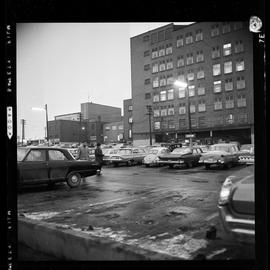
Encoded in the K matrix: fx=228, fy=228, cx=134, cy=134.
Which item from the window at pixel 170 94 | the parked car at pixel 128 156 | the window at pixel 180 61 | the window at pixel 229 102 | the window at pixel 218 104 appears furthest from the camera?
the window at pixel 170 94

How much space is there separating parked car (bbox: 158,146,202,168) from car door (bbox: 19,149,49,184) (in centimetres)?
692

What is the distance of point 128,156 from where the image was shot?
1381 cm

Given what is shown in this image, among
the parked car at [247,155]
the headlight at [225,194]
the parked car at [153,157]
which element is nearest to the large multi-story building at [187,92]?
the parked car at [153,157]

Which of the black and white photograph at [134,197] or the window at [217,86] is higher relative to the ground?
the window at [217,86]

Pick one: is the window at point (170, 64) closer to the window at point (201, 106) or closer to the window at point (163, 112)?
the window at point (201, 106)

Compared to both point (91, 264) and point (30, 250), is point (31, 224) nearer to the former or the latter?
point (30, 250)

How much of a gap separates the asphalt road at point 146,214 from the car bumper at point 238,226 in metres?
0.09

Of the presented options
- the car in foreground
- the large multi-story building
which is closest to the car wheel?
the car in foreground

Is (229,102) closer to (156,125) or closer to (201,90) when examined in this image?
(201,90)

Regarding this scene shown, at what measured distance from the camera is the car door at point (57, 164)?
6.55m

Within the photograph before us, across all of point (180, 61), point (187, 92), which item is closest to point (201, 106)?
point (187, 92)

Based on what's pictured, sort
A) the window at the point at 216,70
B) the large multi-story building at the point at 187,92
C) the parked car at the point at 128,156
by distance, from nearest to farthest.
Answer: the parked car at the point at 128,156
the window at the point at 216,70
the large multi-story building at the point at 187,92

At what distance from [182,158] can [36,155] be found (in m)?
7.47
